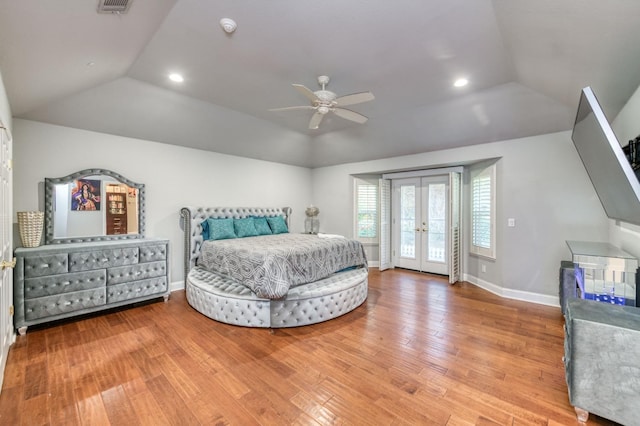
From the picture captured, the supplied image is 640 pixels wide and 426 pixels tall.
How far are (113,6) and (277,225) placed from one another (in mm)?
4166

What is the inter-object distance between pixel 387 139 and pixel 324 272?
290 centimetres

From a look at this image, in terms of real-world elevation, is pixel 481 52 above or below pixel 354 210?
above

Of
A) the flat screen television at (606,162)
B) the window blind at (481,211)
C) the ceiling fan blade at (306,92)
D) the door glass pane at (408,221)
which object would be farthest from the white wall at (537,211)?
the ceiling fan blade at (306,92)

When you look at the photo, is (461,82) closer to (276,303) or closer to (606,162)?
(606,162)

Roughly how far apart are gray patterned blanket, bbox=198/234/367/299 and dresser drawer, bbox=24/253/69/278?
1.63 metres

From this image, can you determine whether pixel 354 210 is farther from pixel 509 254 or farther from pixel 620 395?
pixel 620 395

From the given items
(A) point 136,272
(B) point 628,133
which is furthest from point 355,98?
(A) point 136,272

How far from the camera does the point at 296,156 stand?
627cm

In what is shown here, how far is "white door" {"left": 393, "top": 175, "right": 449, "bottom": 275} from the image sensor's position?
5598mm

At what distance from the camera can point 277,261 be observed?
3145 mm

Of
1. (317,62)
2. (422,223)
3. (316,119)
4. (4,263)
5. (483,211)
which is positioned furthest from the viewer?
(422,223)

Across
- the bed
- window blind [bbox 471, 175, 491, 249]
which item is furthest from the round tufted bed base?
window blind [bbox 471, 175, 491, 249]

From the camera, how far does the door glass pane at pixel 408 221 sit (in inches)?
238

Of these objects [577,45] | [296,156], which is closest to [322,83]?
[577,45]
